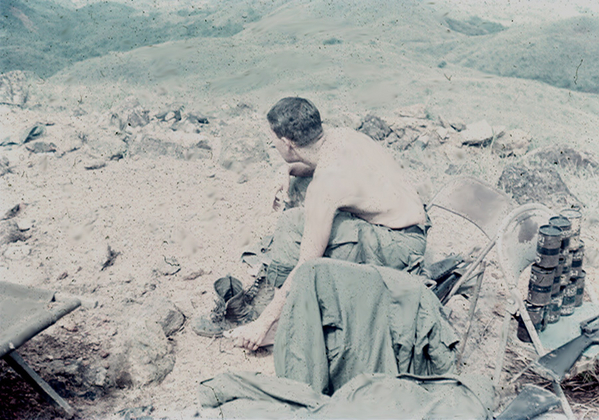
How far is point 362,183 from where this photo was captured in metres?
2.78

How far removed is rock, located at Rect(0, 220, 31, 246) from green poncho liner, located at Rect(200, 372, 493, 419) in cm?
315

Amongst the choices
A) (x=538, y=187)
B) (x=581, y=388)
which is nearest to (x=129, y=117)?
(x=538, y=187)

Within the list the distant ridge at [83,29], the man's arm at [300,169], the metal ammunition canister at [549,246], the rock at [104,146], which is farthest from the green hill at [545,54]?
the metal ammunition canister at [549,246]

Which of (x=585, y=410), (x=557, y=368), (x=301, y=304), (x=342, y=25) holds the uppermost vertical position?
(x=342, y=25)

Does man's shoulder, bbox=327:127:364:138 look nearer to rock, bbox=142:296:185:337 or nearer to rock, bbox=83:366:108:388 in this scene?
rock, bbox=142:296:185:337

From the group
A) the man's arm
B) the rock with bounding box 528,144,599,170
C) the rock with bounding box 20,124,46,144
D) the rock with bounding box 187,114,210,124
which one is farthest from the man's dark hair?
the rock with bounding box 20,124,46,144

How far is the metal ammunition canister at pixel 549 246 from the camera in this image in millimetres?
2244

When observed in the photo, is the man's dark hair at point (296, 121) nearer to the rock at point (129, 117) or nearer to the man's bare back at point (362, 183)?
the man's bare back at point (362, 183)

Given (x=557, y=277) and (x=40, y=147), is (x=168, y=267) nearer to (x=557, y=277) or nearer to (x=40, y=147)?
(x=557, y=277)

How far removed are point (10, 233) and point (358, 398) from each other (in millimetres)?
3769

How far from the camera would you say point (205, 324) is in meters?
3.28

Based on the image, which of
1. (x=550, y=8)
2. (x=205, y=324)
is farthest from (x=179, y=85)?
(x=550, y=8)

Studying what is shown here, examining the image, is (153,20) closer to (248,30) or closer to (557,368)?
(248,30)

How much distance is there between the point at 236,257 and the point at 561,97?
24.6ft
